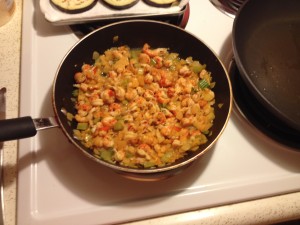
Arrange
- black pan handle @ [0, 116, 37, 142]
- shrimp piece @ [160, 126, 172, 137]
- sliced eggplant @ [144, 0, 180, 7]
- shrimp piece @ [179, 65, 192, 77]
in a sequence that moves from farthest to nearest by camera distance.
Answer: sliced eggplant @ [144, 0, 180, 7] < shrimp piece @ [179, 65, 192, 77] < shrimp piece @ [160, 126, 172, 137] < black pan handle @ [0, 116, 37, 142]

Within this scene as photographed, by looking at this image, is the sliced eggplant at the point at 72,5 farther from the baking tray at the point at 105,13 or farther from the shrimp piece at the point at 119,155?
the shrimp piece at the point at 119,155

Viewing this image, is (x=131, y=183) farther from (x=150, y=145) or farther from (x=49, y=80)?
(x=49, y=80)

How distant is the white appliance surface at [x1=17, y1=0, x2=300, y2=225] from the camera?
669 millimetres

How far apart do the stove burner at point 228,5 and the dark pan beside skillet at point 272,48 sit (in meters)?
0.05

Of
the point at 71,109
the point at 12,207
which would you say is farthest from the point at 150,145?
the point at 12,207

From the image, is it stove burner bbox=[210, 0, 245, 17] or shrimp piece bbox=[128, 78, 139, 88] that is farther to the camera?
stove burner bbox=[210, 0, 245, 17]

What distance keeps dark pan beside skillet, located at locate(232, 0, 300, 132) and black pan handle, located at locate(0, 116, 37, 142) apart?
48 centimetres

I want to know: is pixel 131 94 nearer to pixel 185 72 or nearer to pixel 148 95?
pixel 148 95

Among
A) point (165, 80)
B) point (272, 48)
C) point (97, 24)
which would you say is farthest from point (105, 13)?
point (272, 48)

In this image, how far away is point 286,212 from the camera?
2.34 ft

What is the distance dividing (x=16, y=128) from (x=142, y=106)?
0.90ft

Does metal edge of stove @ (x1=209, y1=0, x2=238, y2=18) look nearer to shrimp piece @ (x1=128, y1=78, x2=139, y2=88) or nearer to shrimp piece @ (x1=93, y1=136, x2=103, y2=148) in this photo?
shrimp piece @ (x1=128, y1=78, x2=139, y2=88)

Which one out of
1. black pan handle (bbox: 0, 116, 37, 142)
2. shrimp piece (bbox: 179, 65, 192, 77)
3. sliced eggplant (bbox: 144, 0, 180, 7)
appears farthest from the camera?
sliced eggplant (bbox: 144, 0, 180, 7)

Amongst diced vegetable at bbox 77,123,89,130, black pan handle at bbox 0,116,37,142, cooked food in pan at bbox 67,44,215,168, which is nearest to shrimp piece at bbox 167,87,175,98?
cooked food in pan at bbox 67,44,215,168
